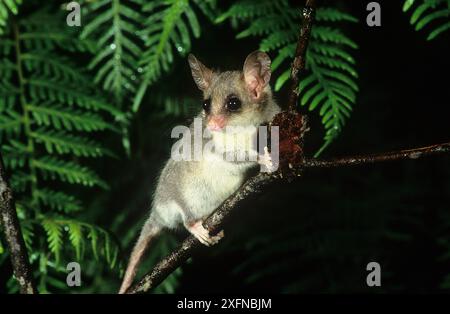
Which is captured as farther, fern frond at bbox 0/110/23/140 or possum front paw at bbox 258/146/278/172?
fern frond at bbox 0/110/23/140

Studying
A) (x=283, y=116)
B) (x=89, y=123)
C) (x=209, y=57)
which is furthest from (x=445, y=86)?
(x=283, y=116)

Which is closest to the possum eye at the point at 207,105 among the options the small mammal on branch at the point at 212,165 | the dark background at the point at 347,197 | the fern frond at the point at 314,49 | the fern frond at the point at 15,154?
the small mammal on branch at the point at 212,165

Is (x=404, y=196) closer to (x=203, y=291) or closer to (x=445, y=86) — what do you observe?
(x=445, y=86)

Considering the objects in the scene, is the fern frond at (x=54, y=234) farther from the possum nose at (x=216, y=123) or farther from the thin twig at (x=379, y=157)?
the thin twig at (x=379, y=157)

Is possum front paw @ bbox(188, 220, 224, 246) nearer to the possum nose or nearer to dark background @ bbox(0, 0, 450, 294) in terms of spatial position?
the possum nose

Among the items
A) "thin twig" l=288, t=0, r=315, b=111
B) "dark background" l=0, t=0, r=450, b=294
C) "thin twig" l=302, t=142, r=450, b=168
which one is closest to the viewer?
"thin twig" l=302, t=142, r=450, b=168

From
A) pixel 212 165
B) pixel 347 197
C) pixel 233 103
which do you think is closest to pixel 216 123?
pixel 233 103

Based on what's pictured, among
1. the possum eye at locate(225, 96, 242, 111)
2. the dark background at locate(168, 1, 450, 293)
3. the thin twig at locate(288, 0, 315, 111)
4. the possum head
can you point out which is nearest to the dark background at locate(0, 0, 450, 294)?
the dark background at locate(168, 1, 450, 293)

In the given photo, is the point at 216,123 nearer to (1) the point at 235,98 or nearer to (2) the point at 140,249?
(1) the point at 235,98

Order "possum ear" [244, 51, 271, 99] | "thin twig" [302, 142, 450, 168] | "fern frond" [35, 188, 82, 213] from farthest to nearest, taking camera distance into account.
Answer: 1. "fern frond" [35, 188, 82, 213]
2. "possum ear" [244, 51, 271, 99]
3. "thin twig" [302, 142, 450, 168]
